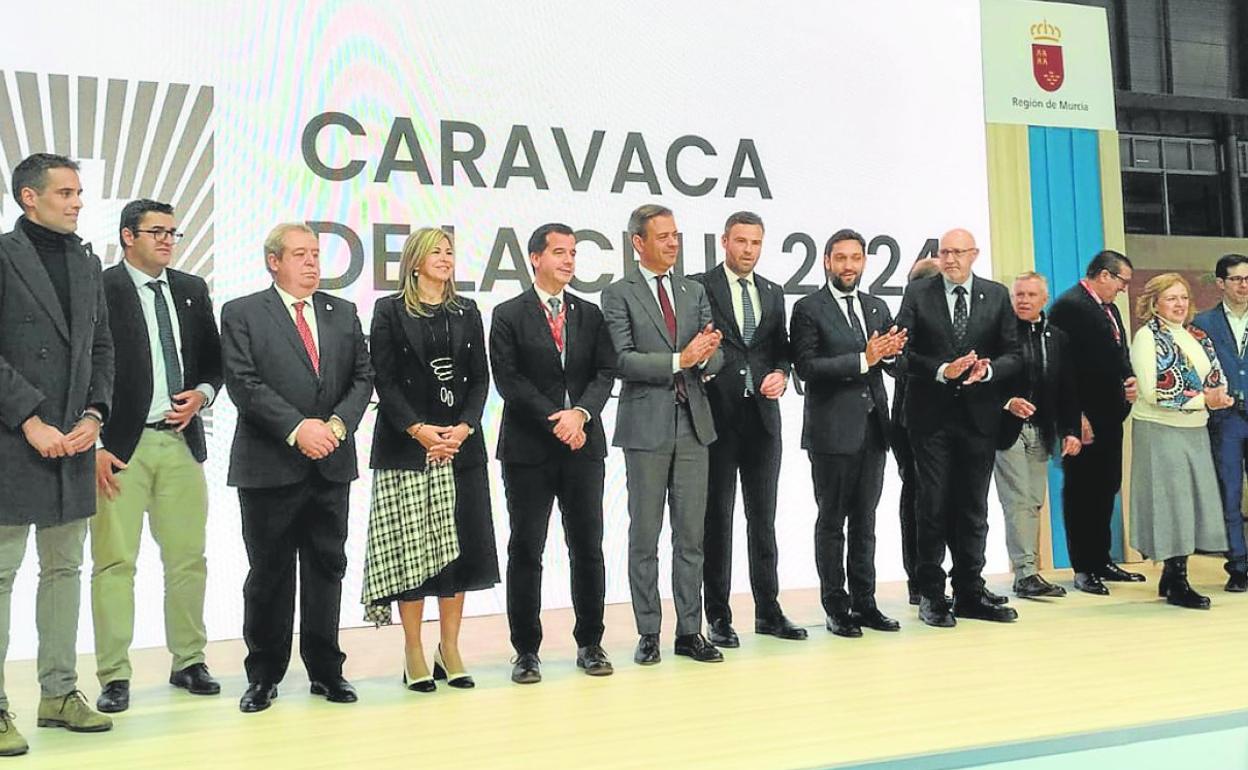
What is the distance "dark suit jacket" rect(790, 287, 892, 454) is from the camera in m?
4.50

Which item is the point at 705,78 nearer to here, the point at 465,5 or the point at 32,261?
the point at 465,5

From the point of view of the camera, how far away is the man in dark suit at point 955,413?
4723 mm

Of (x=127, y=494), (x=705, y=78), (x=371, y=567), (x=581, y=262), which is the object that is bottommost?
(x=371, y=567)

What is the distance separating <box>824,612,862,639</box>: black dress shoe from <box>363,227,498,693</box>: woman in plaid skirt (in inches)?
57.8

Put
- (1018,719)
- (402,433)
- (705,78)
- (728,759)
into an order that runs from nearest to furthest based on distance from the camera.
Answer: (728,759) < (1018,719) < (402,433) < (705,78)

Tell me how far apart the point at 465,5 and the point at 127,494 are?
296cm

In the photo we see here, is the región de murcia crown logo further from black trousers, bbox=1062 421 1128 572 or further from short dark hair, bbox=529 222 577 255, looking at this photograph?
short dark hair, bbox=529 222 577 255

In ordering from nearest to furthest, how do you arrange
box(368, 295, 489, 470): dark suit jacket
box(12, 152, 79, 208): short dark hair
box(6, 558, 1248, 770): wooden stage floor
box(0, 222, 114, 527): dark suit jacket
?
box(6, 558, 1248, 770): wooden stage floor
box(0, 222, 114, 527): dark suit jacket
box(12, 152, 79, 208): short dark hair
box(368, 295, 489, 470): dark suit jacket

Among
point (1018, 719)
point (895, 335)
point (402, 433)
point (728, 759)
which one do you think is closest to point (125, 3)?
point (402, 433)

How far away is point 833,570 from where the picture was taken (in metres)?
4.57

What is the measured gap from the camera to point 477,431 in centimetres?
382

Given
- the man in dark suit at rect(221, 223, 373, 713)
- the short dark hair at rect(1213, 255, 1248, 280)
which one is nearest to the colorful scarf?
the short dark hair at rect(1213, 255, 1248, 280)

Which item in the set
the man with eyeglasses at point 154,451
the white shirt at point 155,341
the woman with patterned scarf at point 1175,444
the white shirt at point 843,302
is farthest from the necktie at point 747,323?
the white shirt at point 155,341

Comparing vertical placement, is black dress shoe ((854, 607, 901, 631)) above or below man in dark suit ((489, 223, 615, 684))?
Answer: below
